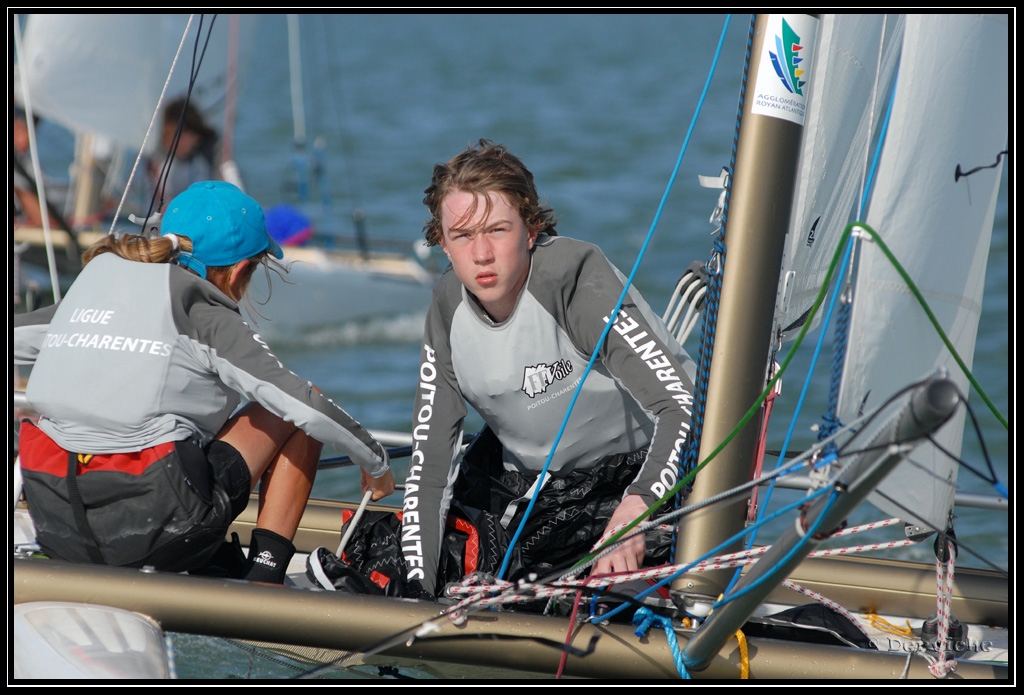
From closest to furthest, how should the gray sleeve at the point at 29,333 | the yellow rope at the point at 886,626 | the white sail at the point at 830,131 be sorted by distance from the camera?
the white sail at the point at 830,131 < the gray sleeve at the point at 29,333 < the yellow rope at the point at 886,626

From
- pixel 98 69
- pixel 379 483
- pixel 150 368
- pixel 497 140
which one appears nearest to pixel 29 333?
pixel 150 368

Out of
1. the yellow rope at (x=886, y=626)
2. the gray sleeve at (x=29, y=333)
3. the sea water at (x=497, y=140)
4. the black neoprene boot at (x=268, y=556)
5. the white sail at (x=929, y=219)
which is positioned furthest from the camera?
the sea water at (x=497, y=140)

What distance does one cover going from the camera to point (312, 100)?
16469mm

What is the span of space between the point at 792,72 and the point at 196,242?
116cm

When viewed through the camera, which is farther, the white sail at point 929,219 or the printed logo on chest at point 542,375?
the printed logo on chest at point 542,375

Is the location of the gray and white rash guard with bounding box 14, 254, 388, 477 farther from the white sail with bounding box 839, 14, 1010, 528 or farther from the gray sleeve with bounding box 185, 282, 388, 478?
the white sail with bounding box 839, 14, 1010, 528

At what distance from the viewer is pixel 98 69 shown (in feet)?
21.6

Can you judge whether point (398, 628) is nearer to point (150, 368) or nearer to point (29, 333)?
point (150, 368)

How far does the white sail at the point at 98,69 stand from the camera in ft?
20.4

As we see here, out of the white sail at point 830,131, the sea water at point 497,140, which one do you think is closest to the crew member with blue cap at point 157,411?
the sea water at point 497,140

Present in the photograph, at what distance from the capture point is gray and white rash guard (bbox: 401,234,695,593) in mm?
1988

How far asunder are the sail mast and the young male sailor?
0.13 meters

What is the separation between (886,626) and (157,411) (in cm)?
157

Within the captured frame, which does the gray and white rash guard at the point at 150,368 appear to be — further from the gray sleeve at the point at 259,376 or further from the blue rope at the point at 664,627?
the blue rope at the point at 664,627
